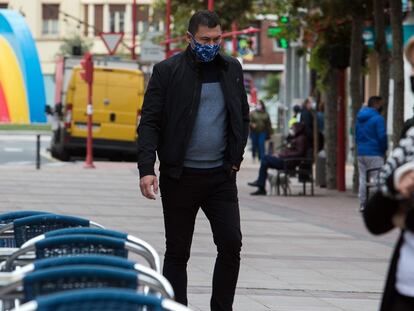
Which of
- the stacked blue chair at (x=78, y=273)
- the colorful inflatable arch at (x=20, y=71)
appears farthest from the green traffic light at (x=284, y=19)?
the stacked blue chair at (x=78, y=273)

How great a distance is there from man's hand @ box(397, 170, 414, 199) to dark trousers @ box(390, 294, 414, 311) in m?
0.44

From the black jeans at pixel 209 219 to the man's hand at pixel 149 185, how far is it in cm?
22

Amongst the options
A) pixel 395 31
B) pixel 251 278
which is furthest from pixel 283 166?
pixel 251 278

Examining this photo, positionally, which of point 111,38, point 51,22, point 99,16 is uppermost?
point 99,16

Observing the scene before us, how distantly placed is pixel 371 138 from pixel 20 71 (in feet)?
43.6

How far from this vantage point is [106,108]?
136 feet

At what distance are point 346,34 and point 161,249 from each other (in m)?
14.7

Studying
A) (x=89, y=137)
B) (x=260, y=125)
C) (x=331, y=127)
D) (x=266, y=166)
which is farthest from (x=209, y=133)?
(x=260, y=125)

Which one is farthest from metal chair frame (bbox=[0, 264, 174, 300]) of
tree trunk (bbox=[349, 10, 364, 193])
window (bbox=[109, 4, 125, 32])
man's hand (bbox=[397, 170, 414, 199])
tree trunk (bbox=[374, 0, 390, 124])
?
window (bbox=[109, 4, 125, 32])

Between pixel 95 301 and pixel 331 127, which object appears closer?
pixel 95 301

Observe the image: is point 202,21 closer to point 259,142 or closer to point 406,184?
point 406,184

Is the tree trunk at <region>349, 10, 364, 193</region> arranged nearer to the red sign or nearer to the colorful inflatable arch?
the colorful inflatable arch

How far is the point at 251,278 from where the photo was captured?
522 inches

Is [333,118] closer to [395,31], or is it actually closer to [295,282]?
[395,31]
